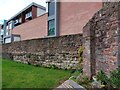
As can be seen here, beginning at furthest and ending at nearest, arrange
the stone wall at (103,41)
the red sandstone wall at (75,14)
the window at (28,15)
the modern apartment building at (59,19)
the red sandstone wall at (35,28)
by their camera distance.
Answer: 1. the window at (28,15)
2. the red sandstone wall at (35,28)
3. the modern apartment building at (59,19)
4. the red sandstone wall at (75,14)
5. the stone wall at (103,41)

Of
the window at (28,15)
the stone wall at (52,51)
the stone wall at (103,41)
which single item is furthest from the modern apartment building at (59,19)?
the stone wall at (103,41)

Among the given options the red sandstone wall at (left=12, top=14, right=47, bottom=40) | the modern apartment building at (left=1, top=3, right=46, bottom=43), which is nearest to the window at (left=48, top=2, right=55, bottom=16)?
the red sandstone wall at (left=12, top=14, right=47, bottom=40)

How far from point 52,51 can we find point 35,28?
60.4ft

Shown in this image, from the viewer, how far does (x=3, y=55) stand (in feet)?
90.3

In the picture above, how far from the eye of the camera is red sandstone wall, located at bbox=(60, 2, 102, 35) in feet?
67.2

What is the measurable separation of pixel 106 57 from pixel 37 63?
9810 millimetres

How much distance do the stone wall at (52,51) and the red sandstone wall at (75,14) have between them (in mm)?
5161

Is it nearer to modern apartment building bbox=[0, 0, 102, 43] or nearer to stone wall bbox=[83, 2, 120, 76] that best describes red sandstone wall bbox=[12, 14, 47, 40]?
modern apartment building bbox=[0, 0, 102, 43]

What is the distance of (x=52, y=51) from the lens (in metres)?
14.6

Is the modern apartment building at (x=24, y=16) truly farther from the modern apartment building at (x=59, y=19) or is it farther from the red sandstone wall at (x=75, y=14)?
the red sandstone wall at (x=75, y=14)

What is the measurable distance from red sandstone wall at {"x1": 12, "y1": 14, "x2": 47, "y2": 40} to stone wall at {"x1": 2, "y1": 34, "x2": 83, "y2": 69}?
29.9ft

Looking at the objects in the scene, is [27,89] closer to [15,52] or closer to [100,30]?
[100,30]

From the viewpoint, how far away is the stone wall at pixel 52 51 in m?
12.5

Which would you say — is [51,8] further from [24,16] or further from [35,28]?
[24,16]
